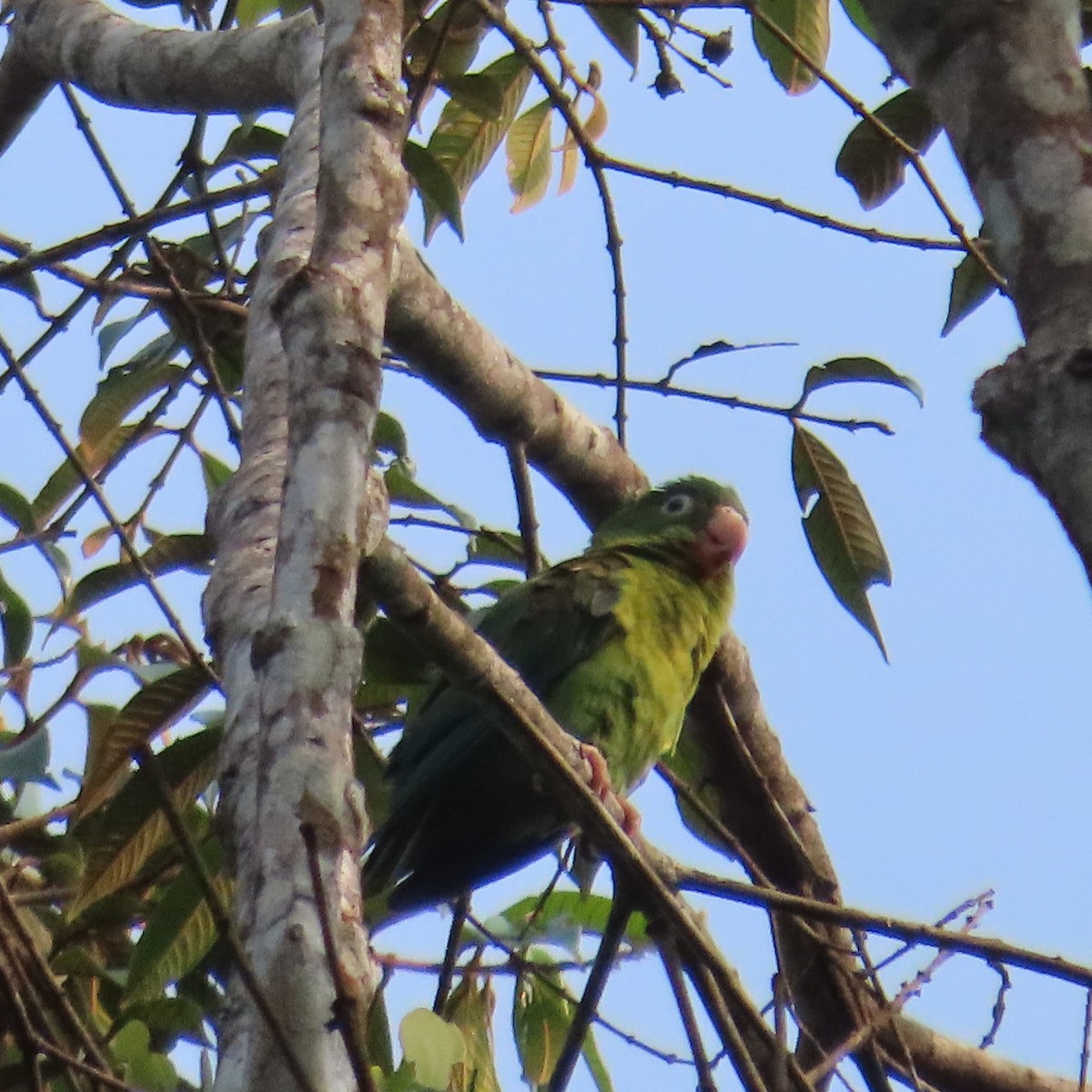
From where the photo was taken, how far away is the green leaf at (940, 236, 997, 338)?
2.87m

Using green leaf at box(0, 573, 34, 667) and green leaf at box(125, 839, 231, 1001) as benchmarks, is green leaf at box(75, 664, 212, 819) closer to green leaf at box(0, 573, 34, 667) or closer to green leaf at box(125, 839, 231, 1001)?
green leaf at box(125, 839, 231, 1001)

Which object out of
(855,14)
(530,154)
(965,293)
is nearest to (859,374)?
(965,293)

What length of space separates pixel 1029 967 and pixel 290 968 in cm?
99

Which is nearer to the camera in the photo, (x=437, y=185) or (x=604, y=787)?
(x=604, y=787)

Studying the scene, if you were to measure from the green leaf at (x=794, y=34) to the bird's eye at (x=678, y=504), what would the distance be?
1.05 metres

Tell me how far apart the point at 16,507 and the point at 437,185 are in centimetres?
104

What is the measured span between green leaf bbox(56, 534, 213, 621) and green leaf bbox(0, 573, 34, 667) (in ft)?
0.31

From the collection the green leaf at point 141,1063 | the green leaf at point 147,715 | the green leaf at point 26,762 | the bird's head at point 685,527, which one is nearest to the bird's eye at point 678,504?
the bird's head at point 685,527

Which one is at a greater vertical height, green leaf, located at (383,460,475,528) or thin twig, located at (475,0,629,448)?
thin twig, located at (475,0,629,448)

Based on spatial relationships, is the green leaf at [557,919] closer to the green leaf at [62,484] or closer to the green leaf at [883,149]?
the green leaf at [62,484]

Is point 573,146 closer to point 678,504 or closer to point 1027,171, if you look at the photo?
point 678,504

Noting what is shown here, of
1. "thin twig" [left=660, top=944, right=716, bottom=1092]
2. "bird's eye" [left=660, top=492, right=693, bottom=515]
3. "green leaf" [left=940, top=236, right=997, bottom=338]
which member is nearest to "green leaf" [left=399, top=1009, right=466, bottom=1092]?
"thin twig" [left=660, top=944, right=716, bottom=1092]

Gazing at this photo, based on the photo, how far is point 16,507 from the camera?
10.2 ft

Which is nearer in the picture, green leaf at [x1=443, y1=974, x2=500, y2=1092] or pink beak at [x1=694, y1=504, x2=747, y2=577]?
green leaf at [x1=443, y1=974, x2=500, y2=1092]
